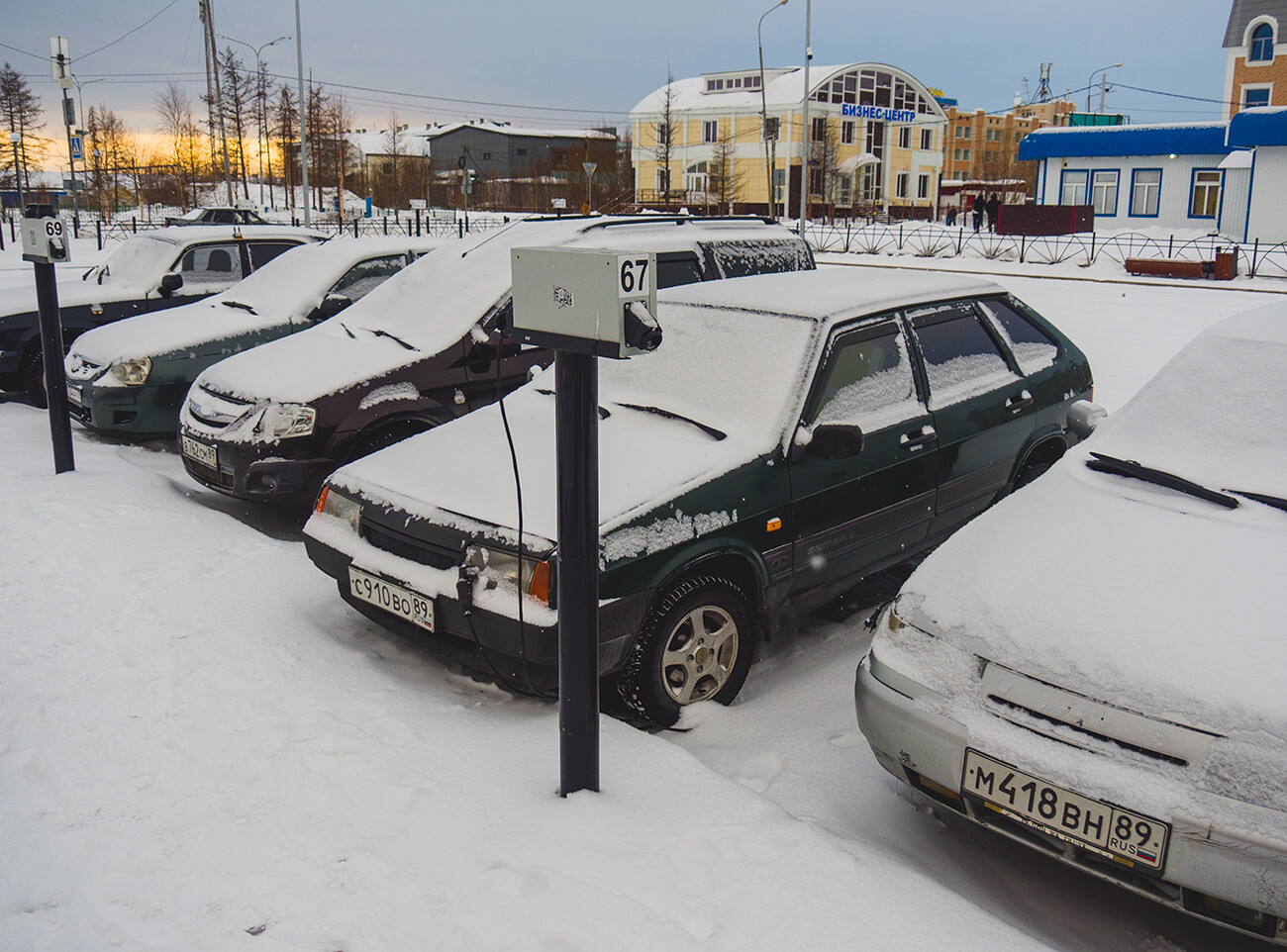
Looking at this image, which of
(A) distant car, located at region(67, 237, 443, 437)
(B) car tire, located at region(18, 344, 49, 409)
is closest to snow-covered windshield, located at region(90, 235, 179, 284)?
(B) car tire, located at region(18, 344, 49, 409)

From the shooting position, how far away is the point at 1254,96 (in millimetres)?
41719

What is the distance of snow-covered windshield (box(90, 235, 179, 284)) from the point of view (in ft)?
30.6

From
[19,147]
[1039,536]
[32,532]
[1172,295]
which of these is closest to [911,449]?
[1039,536]

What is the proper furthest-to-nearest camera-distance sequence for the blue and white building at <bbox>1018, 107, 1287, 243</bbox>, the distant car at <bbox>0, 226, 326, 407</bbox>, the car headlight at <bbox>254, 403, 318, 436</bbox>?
the blue and white building at <bbox>1018, 107, 1287, 243</bbox>
the distant car at <bbox>0, 226, 326, 407</bbox>
the car headlight at <bbox>254, 403, 318, 436</bbox>

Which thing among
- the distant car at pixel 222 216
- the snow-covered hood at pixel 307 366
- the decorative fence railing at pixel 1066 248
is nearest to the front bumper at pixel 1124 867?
the snow-covered hood at pixel 307 366

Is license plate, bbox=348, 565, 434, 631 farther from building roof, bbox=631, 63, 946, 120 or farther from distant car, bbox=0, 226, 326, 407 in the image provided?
building roof, bbox=631, 63, 946, 120

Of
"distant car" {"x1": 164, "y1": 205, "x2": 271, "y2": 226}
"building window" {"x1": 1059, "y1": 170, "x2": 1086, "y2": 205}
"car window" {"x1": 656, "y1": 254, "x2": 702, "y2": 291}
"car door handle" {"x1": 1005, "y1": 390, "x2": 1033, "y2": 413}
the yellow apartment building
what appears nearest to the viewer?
"car door handle" {"x1": 1005, "y1": 390, "x2": 1033, "y2": 413}

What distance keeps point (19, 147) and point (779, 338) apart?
152 ft

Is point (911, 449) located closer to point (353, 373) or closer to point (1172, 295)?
point (353, 373)

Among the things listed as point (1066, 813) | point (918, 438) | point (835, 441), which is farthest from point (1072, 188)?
point (1066, 813)

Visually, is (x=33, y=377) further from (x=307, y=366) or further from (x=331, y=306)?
(x=307, y=366)

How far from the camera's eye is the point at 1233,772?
2.38 m

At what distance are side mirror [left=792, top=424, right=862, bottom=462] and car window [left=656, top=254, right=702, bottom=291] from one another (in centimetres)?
274

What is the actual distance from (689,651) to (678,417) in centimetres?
101
